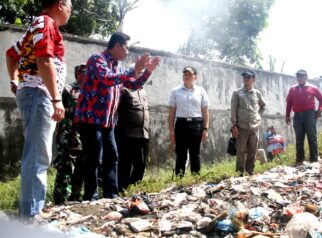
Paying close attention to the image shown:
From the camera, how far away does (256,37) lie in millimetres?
20672

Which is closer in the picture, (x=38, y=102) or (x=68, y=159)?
(x=38, y=102)

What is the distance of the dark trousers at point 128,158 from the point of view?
4.61 metres

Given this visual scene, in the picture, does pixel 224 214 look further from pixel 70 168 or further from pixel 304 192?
pixel 70 168

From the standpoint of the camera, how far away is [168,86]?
26.3ft

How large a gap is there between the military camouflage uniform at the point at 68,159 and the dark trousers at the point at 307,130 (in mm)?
4873

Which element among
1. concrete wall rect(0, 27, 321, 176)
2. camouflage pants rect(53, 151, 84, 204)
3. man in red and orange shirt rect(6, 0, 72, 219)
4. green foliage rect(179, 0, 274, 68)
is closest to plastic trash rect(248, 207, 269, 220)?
man in red and orange shirt rect(6, 0, 72, 219)

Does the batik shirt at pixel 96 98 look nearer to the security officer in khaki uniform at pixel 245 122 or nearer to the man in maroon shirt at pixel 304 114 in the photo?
the security officer in khaki uniform at pixel 245 122

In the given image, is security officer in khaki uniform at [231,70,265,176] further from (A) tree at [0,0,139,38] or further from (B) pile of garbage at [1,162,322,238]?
(A) tree at [0,0,139,38]

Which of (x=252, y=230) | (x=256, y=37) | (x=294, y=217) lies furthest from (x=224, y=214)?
(x=256, y=37)

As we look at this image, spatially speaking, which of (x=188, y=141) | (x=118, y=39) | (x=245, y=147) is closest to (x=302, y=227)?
(x=118, y=39)

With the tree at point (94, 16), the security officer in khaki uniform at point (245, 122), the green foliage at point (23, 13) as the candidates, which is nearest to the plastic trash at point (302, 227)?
the security officer in khaki uniform at point (245, 122)

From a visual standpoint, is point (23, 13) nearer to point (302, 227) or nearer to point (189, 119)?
point (189, 119)

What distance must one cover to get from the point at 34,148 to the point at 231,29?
1904cm

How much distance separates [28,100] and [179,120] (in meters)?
2.99
